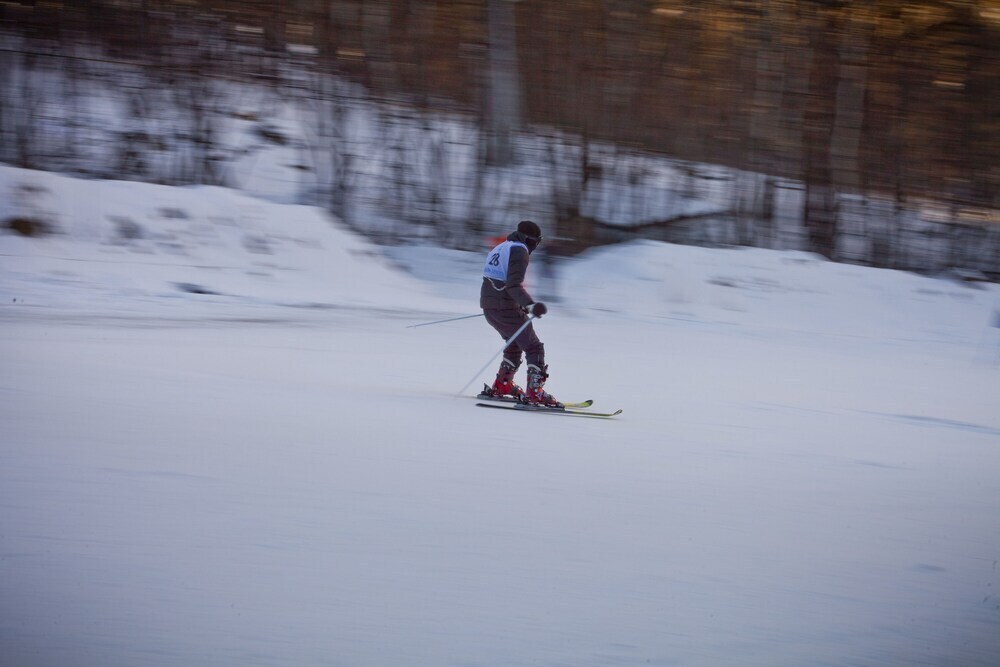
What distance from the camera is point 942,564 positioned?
5.20 m

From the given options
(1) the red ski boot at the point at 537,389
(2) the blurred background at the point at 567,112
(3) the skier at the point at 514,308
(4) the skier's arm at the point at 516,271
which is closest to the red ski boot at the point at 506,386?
(3) the skier at the point at 514,308

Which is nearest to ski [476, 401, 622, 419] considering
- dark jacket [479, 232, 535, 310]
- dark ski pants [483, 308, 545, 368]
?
dark ski pants [483, 308, 545, 368]

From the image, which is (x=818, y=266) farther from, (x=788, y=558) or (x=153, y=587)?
(x=153, y=587)

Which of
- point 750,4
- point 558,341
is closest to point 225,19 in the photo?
point 750,4

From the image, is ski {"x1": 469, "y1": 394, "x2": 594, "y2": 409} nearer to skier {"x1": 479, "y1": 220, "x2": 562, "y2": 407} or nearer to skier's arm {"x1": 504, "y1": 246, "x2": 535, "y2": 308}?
skier {"x1": 479, "y1": 220, "x2": 562, "y2": 407}

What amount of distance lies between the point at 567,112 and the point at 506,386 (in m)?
13.8

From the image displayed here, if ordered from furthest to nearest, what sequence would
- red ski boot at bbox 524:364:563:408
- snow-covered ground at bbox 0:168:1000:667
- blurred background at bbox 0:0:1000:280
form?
1. blurred background at bbox 0:0:1000:280
2. red ski boot at bbox 524:364:563:408
3. snow-covered ground at bbox 0:168:1000:667

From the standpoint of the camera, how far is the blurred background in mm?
21109

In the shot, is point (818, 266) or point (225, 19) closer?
point (818, 266)

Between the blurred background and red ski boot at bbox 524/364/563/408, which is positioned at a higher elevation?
the blurred background

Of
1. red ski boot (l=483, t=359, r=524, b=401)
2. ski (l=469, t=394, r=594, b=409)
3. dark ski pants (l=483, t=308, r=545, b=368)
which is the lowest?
ski (l=469, t=394, r=594, b=409)

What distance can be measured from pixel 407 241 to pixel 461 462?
1464 cm

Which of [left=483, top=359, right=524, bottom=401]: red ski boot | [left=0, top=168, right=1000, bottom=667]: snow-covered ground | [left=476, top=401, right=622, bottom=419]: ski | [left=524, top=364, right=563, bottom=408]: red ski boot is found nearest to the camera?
[left=0, top=168, right=1000, bottom=667]: snow-covered ground

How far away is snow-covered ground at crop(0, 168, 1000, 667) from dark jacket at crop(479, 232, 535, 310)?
0.99 metres
